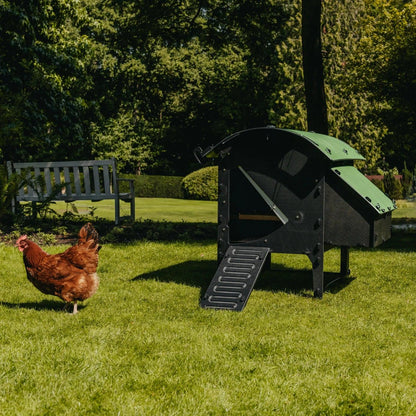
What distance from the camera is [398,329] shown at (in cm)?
527

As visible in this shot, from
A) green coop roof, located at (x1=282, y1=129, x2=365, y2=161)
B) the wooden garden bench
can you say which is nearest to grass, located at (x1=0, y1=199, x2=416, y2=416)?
green coop roof, located at (x1=282, y1=129, x2=365, y2=161)

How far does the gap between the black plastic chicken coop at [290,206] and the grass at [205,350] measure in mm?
420

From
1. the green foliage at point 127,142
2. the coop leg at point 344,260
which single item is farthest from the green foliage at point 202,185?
the coop leg at point 344,260

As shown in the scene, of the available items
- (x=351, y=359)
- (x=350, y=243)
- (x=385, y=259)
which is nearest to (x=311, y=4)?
(x=385, y=259)

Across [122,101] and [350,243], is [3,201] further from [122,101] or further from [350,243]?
[122,101]

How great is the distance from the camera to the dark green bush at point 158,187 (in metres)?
30.3

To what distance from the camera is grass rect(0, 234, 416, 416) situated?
352 cm

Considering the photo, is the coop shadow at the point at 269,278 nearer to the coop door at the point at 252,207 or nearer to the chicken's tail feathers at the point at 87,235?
the coop door at the point at 252,207

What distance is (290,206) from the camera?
6.43 m

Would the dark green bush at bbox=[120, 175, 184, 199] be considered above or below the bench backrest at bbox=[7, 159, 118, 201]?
below

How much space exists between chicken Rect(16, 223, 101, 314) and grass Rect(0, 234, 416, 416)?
242mm

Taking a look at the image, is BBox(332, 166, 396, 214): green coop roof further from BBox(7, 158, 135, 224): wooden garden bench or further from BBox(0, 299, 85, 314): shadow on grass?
BBox(7, 158, 135, 224): wooden garden bench

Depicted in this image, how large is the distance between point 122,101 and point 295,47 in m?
12.5

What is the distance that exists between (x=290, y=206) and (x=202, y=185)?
19.8m
